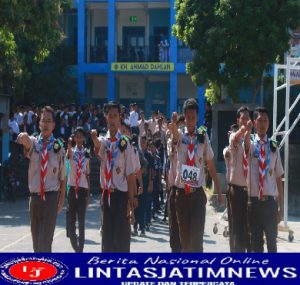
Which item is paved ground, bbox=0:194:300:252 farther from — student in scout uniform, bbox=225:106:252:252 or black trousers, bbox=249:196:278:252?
black trousers, bbox=249:196:278:252

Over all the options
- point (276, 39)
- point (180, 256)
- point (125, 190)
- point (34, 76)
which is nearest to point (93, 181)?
point (276, 39)

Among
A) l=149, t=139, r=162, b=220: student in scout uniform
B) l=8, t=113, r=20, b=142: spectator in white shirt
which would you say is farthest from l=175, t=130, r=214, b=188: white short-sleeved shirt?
l=8, t=113, r=20, b=142: spectator in white shirt

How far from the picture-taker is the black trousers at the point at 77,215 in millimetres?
10617

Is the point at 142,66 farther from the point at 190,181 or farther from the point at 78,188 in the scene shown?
the point at 190,181

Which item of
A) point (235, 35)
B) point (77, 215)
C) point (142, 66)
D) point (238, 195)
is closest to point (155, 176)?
point (77, 215)

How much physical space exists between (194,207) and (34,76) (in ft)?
79.0

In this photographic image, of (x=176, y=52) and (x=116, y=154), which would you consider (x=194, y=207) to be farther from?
(x=176, y=52)

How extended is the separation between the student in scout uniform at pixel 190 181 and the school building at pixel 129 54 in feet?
81.9

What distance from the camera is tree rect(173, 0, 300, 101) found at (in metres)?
18.5

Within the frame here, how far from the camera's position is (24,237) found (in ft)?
42.9

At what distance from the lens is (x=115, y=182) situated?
27.2 ft

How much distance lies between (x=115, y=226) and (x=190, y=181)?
107cm

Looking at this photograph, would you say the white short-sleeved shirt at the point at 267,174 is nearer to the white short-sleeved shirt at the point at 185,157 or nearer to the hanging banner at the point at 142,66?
the white short-sleeved shirt at the point at 185,157

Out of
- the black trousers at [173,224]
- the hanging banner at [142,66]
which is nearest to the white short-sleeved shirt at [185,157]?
the black trousers at [173,224]
